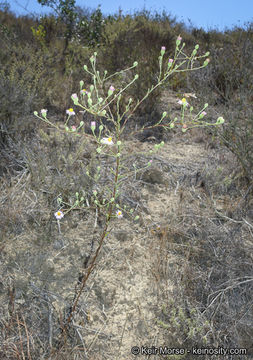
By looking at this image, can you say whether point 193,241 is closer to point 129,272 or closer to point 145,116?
point 129,272

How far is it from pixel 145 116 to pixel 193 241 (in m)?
2.27

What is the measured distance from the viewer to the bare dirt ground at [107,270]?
1653 mm

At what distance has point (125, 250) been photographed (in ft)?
6.95

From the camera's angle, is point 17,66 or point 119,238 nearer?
point 119,238

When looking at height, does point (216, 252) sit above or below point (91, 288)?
above

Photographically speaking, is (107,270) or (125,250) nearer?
(107,270)

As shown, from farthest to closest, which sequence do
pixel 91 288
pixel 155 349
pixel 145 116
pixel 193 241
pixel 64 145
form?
1. pixel 145 116
2. pixel 64 145
3. pixel 193 241
4. pixel 91 288
5. pixel 155 349

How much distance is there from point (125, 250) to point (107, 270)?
0.69 feet

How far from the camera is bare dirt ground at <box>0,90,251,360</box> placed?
165 cm

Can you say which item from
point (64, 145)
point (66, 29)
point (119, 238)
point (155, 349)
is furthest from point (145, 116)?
point (66, 29)

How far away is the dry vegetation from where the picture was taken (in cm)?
165

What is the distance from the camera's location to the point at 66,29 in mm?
6172

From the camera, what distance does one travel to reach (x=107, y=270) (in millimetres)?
1986

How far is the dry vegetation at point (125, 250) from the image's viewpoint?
1.65m
